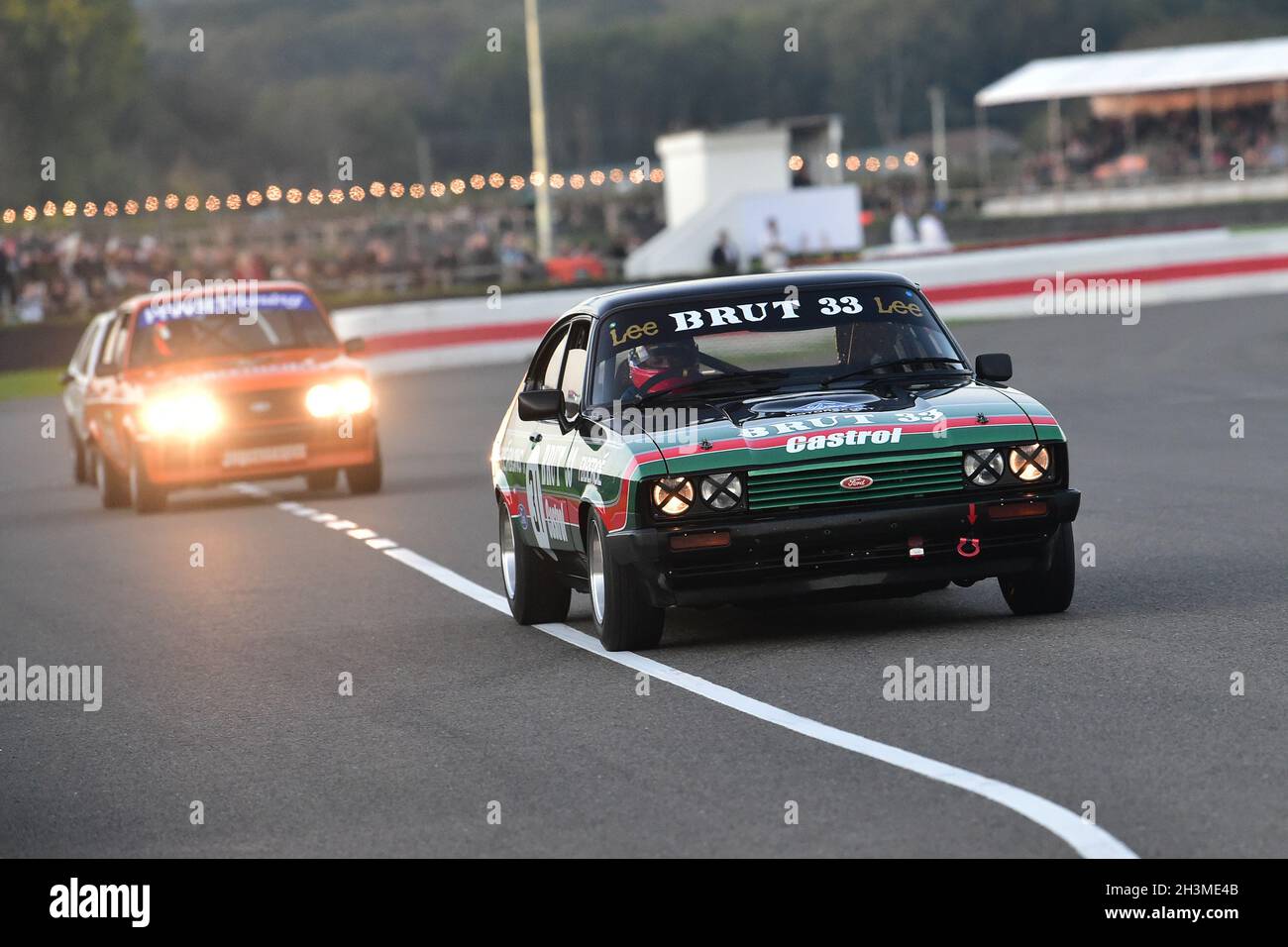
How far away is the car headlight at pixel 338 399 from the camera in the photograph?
60.4ft

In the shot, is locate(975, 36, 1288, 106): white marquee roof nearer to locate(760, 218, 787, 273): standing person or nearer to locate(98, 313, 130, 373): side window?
locate(760, 218, 787, 273): standing person

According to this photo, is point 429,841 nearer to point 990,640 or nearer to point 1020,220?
point 990,640

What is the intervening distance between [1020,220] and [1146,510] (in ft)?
164

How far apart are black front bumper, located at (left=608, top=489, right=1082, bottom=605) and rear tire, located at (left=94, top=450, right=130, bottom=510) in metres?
10.8

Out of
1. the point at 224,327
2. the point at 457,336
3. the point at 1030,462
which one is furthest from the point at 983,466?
the point at 457,336

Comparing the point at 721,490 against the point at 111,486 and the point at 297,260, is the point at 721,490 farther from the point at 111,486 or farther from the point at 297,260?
the point at 297,260

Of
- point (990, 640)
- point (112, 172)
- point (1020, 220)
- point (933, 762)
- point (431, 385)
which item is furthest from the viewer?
point (112, 172)

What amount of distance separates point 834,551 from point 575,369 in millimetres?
2013

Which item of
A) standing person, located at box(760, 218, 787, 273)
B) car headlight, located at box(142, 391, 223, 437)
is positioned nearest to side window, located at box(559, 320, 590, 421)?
car headlight, located at box(142, 391, 223, 437)

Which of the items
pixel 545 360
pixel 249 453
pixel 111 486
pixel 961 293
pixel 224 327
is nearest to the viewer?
pixel 545 360

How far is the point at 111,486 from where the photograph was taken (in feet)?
64.7

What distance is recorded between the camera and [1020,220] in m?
63.4

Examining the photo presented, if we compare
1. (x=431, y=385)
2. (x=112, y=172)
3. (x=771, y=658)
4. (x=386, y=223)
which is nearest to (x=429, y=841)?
(x=771, y=658)

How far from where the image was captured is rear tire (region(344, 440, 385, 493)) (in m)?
18.8
